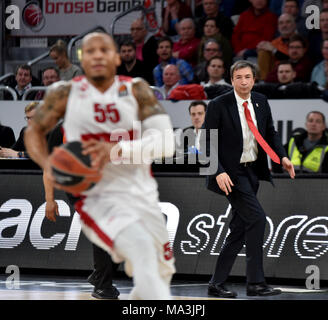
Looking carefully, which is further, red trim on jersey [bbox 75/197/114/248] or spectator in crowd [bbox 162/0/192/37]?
spectator in crowd [bbox 162/0/192/37]

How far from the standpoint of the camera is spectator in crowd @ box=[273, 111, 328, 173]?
420 inches

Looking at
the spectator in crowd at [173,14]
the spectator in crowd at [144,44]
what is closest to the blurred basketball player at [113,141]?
the spectator in crowd at [144,44]

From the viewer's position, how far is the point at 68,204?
33.6 feet

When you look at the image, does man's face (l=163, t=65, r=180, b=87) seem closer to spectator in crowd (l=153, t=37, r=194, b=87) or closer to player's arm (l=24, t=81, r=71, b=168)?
spectator in crowd (l=153, t=37, r=194, b=87)

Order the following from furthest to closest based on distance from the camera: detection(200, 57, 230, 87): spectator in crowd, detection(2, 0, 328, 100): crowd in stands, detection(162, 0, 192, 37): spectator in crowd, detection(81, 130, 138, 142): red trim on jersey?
1. detection(162, 0, 192, 37): spectator in crowd
2. detection(2, 0, 328, 100): crowd in stands
3. detection(200, 57, 230, 87): spectator in crowd
4. detection(81, 130, 138, 142): red trim on jersey

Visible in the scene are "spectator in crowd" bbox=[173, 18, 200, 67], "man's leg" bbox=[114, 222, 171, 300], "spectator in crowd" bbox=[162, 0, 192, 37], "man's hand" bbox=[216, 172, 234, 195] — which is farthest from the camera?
"spectator in crowd" bbox=[162, 0, 192, 37]

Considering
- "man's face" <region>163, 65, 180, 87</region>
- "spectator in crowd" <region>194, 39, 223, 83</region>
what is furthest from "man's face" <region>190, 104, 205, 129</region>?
"spectator in crowd" <region>194, 39, 223, 83</region>

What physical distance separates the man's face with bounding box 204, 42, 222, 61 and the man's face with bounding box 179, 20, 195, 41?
2.83 feet

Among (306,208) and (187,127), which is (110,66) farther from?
(187,127)

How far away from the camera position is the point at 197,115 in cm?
1080

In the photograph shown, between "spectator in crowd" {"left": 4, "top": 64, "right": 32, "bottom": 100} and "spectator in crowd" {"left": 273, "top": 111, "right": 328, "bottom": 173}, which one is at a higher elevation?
"spectator in crowd" {"left": 4, "top": 64, "right": 32, "bottom": 100}

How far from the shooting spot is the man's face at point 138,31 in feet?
48.3

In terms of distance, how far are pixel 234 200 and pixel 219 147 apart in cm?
56
